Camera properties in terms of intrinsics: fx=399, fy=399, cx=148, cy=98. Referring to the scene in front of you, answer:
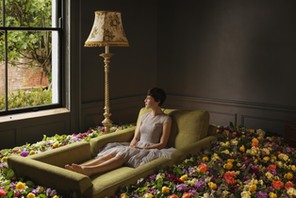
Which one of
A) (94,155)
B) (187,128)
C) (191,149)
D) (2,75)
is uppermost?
(2,75)

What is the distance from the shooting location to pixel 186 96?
5.95 metres

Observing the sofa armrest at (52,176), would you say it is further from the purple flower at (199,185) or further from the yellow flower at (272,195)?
the yellow flower at (272,195)

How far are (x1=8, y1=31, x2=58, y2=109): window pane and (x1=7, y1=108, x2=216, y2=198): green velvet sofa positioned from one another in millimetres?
1226

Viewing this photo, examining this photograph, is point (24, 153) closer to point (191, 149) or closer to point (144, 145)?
point (144, 145)

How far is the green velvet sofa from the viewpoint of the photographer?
2.72m

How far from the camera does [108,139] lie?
3945 millimetres

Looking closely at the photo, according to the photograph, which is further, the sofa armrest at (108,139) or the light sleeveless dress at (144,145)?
the sofa armrest at (108,139)

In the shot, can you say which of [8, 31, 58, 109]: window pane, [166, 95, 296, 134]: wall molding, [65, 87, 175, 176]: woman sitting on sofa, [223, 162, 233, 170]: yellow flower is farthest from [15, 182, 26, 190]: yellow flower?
[166, 95, 296, 134]: wall molding

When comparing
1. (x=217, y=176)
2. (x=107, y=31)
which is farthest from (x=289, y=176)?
(x=107, y=31)

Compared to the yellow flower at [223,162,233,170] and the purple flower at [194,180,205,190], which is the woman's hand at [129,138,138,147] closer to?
the yellow flower at [223,162,233,170]

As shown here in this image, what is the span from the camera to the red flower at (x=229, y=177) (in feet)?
9.76

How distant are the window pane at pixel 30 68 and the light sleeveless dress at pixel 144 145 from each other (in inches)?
52.2

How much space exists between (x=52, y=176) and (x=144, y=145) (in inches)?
50.4

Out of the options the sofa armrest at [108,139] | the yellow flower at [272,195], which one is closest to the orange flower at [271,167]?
the yellow flower at [272,195]
